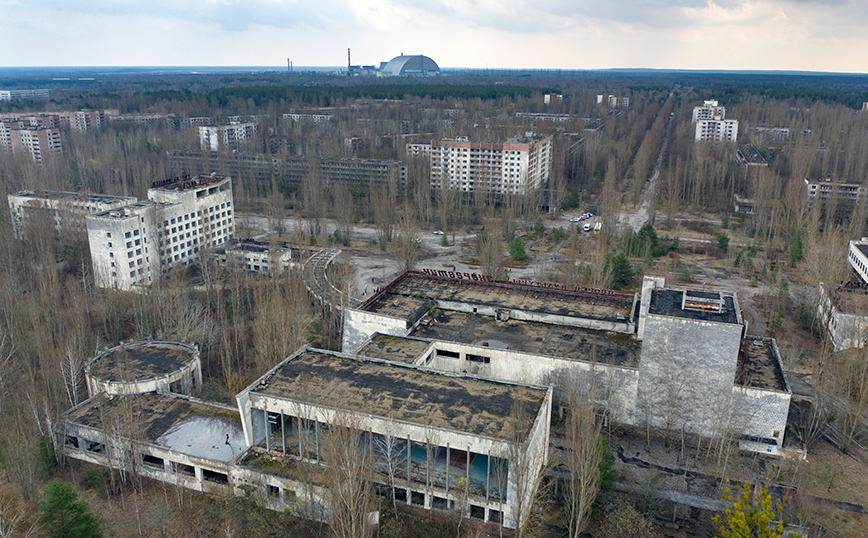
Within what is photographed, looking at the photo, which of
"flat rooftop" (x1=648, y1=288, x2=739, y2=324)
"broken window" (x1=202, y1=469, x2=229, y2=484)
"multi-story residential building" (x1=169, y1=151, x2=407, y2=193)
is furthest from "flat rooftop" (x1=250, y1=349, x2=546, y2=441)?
"multi-story residential building" (x1=169, y1=151, x2=407, y2=193)

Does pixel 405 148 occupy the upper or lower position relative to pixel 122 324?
upper

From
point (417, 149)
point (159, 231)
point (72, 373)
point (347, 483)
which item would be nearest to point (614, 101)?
point (417, 149)

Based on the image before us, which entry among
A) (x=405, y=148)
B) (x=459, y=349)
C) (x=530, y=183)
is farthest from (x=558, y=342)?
(x=405, y=148)

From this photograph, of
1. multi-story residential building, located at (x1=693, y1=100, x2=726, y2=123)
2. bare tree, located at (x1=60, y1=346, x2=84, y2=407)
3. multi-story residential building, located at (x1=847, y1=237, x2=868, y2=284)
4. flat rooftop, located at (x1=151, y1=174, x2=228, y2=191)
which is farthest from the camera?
multi-story residential building, located at (x1=693, y1=100, x2=726, y2=123)

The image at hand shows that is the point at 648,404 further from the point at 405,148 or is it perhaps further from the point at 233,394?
the point at 405,148

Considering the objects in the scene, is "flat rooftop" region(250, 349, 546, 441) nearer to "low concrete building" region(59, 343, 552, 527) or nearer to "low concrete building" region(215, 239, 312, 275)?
"low concrete building" region(59, 343, 552, 527)

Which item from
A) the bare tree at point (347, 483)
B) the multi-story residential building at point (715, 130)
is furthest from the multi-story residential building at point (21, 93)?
Result: the bare tree at point (347, 483)

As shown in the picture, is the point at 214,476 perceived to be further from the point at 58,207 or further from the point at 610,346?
the point at 58,207

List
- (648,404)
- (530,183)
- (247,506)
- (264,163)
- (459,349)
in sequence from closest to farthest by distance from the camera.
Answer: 1. (247,506)
2. (648,404)
3. (459,349)
4. (530,183)
5. (264,163)
